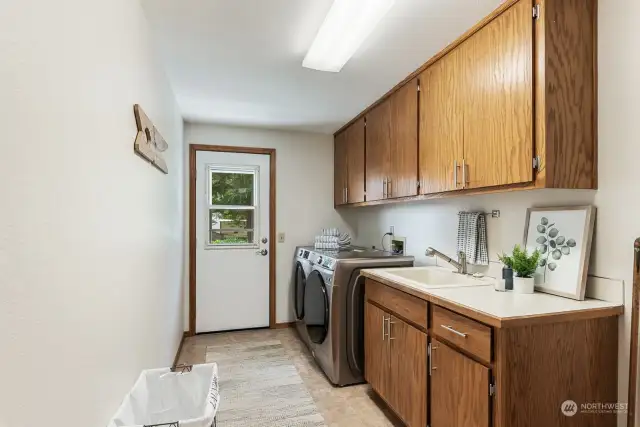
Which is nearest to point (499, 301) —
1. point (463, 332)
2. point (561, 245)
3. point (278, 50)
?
point (463, 332)

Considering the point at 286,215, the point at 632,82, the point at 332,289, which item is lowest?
the point at 332,289

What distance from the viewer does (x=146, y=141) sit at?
5.54 ft

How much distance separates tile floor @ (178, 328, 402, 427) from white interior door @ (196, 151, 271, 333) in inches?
11.1

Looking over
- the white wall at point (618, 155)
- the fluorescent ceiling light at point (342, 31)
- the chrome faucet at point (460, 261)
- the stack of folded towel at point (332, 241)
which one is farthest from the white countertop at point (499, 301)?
the stack of folded towel at point (332, 241)

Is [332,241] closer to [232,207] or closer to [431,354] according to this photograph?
[232,207]

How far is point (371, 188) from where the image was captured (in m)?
3.09

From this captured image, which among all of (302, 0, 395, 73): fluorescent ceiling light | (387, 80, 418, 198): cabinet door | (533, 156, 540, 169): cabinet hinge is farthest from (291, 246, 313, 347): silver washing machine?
(533, 156, 540, 169): cabinet hinge

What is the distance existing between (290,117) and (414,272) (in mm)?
1945

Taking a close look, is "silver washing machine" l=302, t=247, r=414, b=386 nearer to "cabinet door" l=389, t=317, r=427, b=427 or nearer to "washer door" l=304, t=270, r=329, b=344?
"washer door" l=304, t=270, r=329, b=344

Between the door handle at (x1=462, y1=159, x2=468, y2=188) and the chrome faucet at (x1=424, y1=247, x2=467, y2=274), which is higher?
the door handle at (x1=462, y1=159, x2=468, y2=188)

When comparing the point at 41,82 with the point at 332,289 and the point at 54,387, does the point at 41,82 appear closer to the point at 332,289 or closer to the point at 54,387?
the point at 54,387

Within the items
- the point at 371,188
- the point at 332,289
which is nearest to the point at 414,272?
the point at 332,289

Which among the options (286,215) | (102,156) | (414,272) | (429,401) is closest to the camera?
(102,156)

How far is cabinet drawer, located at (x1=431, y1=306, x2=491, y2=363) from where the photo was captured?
4.48ft
